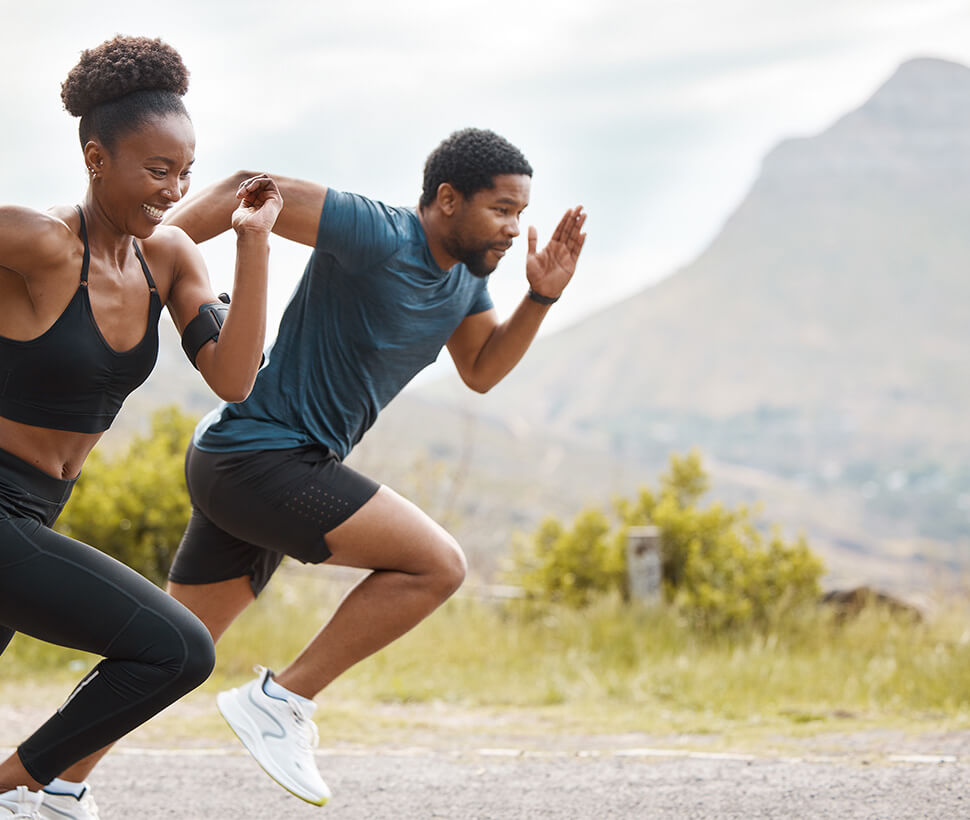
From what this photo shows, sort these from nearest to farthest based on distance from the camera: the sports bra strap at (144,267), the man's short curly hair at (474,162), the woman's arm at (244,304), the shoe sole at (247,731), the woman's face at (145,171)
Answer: the woman's face at (145,171)
the woman's arm at (244,304)
the sports bra strap at (144,267)
the shoe sole at (247,731)
the man's short curly hair at (474,162)

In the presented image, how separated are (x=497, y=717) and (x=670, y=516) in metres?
2.24

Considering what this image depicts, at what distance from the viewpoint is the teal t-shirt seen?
10.6 feet

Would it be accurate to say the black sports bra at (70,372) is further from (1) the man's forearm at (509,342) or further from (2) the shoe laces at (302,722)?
(1) the man's forearm at (509,342)

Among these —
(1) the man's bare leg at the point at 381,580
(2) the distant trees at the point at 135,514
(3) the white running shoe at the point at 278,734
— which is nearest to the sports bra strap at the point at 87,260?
(1) the man's bare leg at the point at 381,580

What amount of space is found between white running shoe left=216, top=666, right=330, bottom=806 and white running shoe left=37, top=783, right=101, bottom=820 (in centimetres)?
49

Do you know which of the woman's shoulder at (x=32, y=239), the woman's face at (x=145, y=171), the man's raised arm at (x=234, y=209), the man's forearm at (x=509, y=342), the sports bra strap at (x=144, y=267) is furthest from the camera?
the man's forearm at (x=509, y=342)

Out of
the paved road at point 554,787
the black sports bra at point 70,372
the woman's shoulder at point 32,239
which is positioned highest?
the woman's shoulder at point 32,239

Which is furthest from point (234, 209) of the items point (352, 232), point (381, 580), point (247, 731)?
point (247, 731)

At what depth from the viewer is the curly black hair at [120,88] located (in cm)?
241

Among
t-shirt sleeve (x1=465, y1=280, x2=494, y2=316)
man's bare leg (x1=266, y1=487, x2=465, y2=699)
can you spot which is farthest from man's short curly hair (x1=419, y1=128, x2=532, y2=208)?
man's bare leg (x1=266, y1=487, x2=465, y2=699)

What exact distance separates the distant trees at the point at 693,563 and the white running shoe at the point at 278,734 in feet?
13.3

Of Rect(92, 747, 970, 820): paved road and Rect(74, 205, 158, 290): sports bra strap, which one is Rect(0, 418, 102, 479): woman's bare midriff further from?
Rect(92, 747, 970, 820): paved road

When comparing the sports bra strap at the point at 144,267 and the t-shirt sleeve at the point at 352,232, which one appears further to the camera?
the t-shirt sleeve at the point at 352,232

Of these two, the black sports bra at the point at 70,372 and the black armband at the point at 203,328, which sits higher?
the black armband at the point at 203,328
